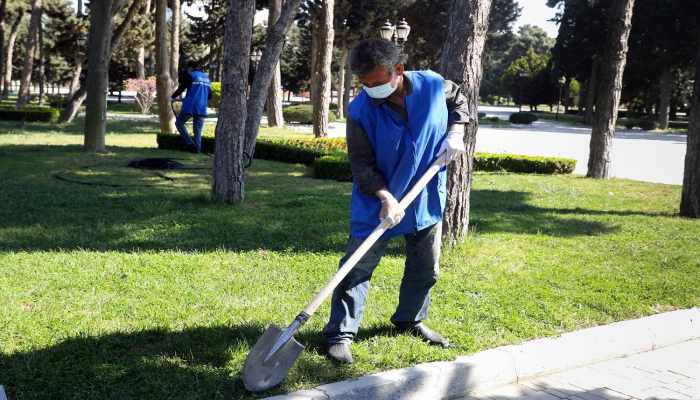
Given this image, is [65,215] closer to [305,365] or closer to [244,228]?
[244,228]

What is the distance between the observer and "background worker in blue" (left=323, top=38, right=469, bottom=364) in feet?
9.87

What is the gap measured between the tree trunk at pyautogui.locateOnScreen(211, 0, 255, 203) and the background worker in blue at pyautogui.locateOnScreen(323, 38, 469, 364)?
13.1 feet

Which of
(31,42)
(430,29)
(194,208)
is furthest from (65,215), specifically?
(430,29)

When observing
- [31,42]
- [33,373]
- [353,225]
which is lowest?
[33,373]

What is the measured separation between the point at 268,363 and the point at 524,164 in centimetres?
1063

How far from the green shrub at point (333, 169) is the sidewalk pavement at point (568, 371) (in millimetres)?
6388

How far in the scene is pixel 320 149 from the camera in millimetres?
12266

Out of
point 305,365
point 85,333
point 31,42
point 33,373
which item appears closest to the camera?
point 33,373

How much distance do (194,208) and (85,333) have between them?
3.62 m

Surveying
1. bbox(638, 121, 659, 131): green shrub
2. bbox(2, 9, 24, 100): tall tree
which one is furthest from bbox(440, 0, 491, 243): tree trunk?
bbox(2, 9, 24, 100): tall tree

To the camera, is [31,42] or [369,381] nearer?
[369,381]

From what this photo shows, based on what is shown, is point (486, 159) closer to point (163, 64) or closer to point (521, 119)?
point (163, 64)

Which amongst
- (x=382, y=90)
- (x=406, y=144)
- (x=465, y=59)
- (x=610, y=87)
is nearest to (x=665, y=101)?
(x=610, y=87)

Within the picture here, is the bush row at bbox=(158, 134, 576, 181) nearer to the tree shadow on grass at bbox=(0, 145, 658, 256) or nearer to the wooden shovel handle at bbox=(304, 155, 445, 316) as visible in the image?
the tree shadow on grass at bbox=(0, 145, 658, 256)
